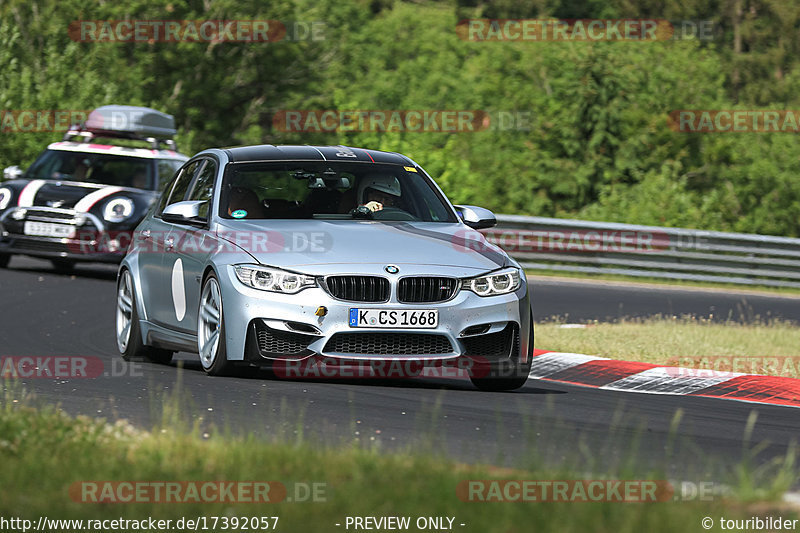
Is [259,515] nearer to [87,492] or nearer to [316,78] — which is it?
[87,492]

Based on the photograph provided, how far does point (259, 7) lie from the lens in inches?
1941

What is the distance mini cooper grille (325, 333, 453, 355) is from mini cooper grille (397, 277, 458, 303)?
0.74 ft

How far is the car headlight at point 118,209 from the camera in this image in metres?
19.1

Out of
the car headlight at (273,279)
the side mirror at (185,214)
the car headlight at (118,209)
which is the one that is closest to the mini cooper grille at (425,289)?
the car headlight at (273,279)

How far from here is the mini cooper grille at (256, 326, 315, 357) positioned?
9.16 m

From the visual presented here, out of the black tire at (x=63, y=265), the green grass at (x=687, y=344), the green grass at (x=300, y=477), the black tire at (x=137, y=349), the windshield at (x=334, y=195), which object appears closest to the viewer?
the green grass at (x=300, y=477)

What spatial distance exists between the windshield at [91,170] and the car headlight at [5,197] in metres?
0.51

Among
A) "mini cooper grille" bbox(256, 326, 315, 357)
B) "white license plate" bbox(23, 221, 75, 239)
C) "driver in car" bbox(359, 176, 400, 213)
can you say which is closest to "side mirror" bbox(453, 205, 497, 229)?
"driver in car" bbox(359, 176, 400, 213)

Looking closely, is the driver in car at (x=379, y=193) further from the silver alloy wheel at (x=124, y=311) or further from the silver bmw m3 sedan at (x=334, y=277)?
the silver alloy wheel at (x=124, y=311)

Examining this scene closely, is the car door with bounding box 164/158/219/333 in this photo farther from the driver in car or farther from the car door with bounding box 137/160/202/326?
the driver in car

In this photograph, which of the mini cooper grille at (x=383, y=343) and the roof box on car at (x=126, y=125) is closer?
the mini cooper grille at (x=383, y=343)

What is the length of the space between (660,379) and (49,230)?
1024 centimetres

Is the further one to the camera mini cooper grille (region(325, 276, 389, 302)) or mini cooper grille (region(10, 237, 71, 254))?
mini cooper grille (region(10, 237, 71, 254))

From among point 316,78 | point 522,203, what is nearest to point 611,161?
point 522,203
